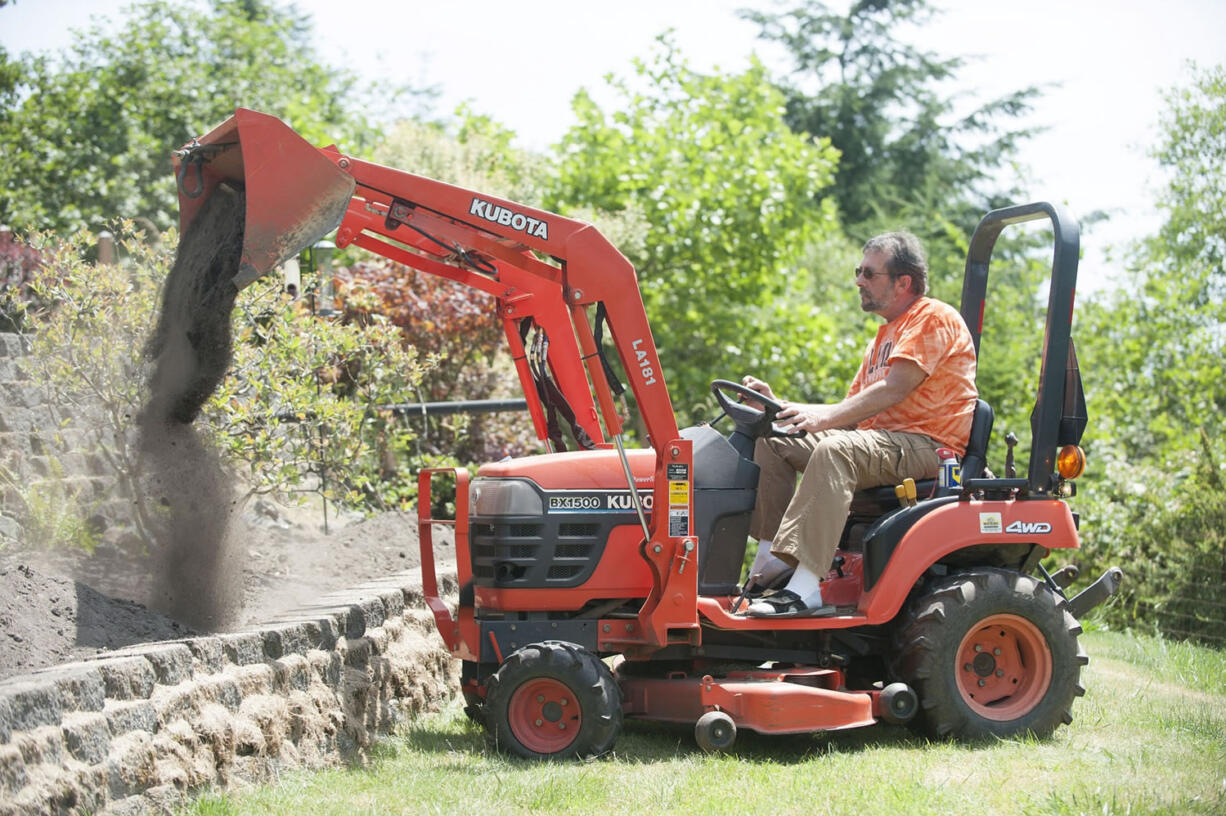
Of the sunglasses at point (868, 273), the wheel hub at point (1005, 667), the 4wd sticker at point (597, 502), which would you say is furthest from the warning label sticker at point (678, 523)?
the sunglasses at point (868, 273)

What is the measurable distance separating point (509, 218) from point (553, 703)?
1.94 meters

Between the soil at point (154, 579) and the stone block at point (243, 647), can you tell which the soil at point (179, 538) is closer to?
the soil at point (154, 579)

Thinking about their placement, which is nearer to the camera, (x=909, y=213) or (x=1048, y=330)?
(x=1048, y=330)

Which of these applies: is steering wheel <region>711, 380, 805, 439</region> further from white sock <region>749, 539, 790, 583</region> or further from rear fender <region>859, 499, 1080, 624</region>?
rear fender <region>859, 499, 1080, 624</region>

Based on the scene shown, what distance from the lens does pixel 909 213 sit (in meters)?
28.4

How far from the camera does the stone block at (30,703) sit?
345 cm

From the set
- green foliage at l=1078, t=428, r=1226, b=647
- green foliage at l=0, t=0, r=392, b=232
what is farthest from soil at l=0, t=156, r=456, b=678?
green foliage at l=0, t=0, r=392, b=232

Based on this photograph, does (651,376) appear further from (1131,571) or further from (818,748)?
(1131,571)

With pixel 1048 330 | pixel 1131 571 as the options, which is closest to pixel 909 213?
pixel 1131 571

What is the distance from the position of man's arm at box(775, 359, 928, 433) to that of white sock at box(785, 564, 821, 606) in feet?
1.98

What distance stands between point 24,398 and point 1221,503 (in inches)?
302

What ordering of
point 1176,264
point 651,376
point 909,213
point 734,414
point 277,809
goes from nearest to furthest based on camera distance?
1. point 277,809
2. point 651,376
3. point 734,414
4. point 1176,264
5. point 909,213

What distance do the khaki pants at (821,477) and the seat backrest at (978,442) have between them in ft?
0.66

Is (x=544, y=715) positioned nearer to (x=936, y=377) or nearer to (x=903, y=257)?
(x=936, y=377)
